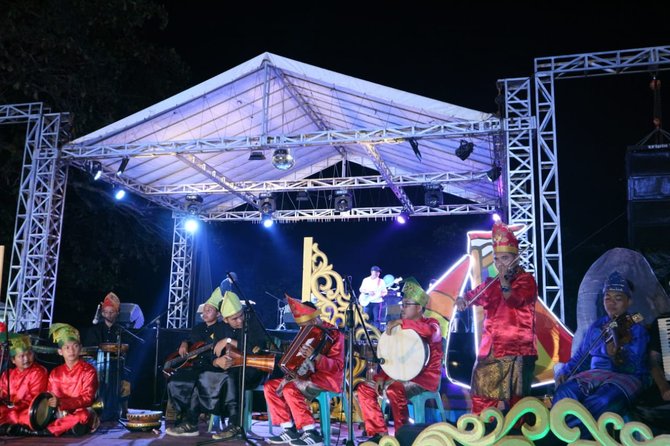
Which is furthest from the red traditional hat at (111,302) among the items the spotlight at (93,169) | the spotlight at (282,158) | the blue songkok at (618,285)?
the blue songkok at (618,285)

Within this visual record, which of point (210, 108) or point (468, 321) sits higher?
point (210, 108)

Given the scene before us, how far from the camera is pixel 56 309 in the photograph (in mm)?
16484

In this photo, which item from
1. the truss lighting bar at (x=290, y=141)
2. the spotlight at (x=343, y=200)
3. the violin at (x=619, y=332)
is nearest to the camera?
the violin at (x=619, y=332)

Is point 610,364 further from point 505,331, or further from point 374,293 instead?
point 374,293

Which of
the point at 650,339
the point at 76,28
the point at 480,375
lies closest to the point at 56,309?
the point at 76,28

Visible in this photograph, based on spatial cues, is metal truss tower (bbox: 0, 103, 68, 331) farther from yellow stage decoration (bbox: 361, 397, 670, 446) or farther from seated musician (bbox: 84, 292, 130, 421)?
yellow stage decoration (bbox: 361, 397, 670, 446)

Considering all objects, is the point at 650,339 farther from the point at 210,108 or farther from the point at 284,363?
the point at 210,108

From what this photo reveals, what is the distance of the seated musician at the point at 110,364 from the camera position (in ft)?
25.8

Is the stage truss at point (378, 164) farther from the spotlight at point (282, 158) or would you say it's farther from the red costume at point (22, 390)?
the red costume at point (22, 390)

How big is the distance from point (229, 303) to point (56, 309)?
11635 mm

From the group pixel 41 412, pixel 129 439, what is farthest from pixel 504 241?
pixel 41 412

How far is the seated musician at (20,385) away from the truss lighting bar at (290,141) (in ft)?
14.8

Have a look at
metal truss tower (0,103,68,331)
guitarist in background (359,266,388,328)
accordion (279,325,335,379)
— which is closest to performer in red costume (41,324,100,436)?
accordion (279,325,335,379)

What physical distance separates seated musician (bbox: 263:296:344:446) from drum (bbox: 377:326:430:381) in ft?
1.66
